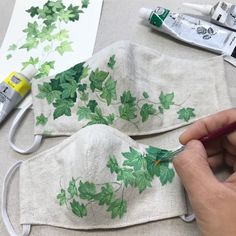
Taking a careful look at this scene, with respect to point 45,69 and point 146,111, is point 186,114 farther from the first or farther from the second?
point 45,69

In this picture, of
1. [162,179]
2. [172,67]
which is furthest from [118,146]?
[172,67]

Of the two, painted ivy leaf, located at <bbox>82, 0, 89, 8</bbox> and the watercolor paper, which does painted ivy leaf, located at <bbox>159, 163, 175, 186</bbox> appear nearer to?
the watercolor paper

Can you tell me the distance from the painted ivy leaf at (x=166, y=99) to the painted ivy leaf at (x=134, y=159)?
11 cm

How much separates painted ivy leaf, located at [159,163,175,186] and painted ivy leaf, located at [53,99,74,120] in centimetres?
18

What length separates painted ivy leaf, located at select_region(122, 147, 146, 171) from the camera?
58 centimetres

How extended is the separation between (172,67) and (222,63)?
0.09 m

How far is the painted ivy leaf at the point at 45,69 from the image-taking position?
0.74 m

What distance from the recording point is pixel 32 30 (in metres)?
0.81

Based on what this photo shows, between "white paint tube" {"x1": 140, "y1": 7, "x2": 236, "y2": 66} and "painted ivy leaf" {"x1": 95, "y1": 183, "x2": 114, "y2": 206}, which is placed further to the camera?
"white paint tube" {"x1": 140, "y1": 7, "x2": 236, "y2": 66}

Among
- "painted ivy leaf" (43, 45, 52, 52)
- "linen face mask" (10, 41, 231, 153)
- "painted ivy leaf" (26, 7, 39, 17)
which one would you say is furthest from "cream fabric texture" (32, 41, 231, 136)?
"painted ivy leaf" (26, 7, 39, 17)

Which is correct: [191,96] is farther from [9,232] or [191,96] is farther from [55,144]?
[9,232]

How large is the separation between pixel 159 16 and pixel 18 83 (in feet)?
0.95

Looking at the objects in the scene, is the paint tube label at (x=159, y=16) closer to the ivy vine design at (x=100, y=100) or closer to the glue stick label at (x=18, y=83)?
the ivy vine design at (x=100, y=100)

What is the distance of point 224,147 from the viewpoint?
23.3 inches
